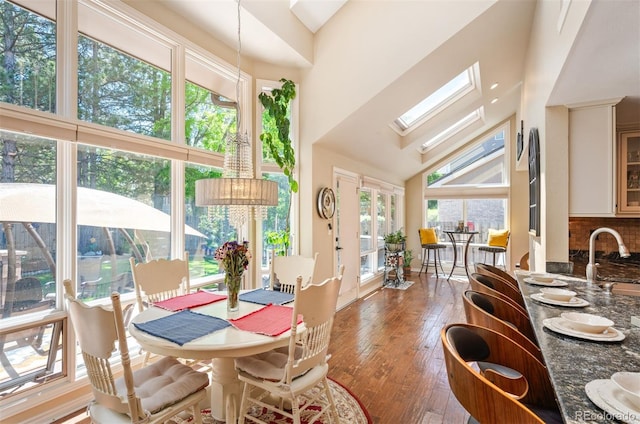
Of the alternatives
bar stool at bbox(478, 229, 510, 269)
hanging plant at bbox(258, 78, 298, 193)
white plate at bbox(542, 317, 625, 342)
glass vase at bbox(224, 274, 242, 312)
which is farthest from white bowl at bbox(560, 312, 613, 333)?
bar stool at bbox(478, 229, 510, 269)

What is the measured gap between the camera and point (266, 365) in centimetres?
190

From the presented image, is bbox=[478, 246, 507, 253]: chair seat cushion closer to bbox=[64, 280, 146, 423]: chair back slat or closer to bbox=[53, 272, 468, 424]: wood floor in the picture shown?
bbox=[53, 272, 468, 424]: wood floor

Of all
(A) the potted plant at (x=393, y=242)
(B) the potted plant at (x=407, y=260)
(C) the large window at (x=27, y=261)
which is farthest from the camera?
(B) the potted plant at (x=407, y=260)

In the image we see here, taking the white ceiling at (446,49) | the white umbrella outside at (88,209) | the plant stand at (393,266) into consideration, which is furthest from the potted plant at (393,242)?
the white umbrella outside at (88,209)

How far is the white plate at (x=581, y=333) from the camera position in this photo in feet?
4.05

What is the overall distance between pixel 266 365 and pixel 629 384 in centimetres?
164

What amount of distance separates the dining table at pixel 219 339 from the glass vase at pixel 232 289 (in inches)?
1.9

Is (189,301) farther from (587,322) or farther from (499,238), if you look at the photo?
(499,238)

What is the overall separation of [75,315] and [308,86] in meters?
3.55

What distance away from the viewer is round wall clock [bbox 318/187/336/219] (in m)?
4.20

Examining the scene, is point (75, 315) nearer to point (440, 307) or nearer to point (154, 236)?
point (154, 236)

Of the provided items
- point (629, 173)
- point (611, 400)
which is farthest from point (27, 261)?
point (629, 173)

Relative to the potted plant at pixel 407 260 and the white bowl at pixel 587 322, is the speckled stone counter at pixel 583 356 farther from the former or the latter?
the potted plant at pixel 407 260

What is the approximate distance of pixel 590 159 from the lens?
255 cm
